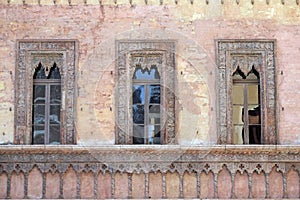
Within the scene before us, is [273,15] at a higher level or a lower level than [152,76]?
higher

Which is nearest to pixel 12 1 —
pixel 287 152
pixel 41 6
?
pixel 41 6

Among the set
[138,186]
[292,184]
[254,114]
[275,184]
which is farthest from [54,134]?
[292,184]

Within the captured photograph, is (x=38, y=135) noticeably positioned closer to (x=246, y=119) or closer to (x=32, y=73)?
(x=32, y=73)

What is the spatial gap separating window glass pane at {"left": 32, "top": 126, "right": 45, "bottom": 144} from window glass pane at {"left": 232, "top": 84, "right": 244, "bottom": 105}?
3.19 meters

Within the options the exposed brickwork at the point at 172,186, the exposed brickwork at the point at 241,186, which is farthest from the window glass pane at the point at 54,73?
the exposed brickwork at the point at 241,186

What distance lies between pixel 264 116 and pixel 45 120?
3602 millimetres

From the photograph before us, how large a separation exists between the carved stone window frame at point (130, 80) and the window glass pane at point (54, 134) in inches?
38.4

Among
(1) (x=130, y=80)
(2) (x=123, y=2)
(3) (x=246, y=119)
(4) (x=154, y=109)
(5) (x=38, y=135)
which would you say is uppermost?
(2) (x=123, y=2)

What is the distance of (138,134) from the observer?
11508mm

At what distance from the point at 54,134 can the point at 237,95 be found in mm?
3096

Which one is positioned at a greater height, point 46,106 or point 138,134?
point 46,106

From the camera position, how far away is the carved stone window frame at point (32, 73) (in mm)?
11375

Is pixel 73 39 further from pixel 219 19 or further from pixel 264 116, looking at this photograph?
pixel 264 116

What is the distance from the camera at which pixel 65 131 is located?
11.4 meters
